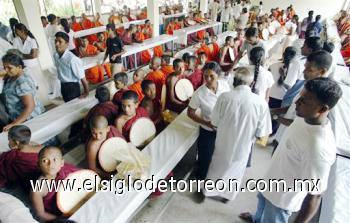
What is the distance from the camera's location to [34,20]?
4305mm

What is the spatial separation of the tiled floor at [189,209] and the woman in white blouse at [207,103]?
539 millimetres

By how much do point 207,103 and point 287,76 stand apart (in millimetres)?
1408

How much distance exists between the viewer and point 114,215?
155 centimetres

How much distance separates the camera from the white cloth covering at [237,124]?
1.98 meters

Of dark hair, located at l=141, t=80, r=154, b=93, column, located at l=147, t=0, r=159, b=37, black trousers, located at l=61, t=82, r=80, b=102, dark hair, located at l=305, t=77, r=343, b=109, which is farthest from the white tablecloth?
column, located at l=147, t=0, r=159, b=37

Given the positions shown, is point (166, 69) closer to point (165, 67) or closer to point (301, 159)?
point (165, 67)

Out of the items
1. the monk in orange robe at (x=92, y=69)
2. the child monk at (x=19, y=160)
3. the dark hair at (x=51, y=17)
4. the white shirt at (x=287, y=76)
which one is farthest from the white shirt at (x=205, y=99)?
the dark hair at (x=51, y=17)

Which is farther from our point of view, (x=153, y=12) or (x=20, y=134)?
(x=153, y=12)

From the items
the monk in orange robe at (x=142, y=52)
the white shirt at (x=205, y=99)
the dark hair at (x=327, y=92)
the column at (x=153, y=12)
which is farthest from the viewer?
the column at (x=153, y=12)

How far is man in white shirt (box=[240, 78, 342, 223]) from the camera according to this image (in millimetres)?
1313

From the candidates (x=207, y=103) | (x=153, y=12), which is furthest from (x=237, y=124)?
(x=153, y=12)

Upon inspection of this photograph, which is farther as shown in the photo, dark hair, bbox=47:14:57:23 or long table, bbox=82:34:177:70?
dark hair, bbox=47:14:57:23

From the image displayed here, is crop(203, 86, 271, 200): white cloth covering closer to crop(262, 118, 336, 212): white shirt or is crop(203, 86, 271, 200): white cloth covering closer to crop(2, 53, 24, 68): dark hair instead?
crop(262, 118, 336, 212): white shirt

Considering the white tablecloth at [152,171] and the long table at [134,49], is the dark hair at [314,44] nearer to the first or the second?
the white tablecloth at [152,171]
